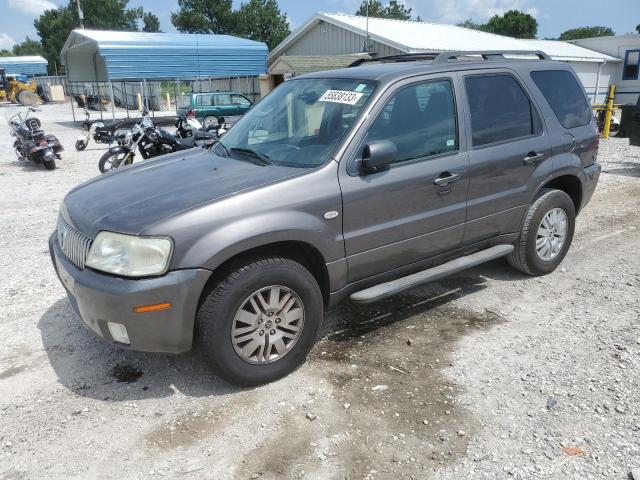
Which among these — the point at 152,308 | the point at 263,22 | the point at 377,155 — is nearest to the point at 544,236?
the point at 377,155

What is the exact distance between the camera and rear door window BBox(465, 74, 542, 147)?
402cm

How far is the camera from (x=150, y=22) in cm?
9006

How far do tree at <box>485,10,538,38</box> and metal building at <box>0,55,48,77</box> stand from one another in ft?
190

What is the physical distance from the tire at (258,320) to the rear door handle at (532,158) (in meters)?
2.18

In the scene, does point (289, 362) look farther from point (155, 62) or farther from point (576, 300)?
point (155, 62)

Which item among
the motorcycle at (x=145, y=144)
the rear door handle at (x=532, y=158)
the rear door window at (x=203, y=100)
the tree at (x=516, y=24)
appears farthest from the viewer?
the tree at (x=516, y=24)

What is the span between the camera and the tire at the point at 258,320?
299 cm

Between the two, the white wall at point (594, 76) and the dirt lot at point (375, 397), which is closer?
the dirt lot at point (375, 397)

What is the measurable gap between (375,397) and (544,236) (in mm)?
2528

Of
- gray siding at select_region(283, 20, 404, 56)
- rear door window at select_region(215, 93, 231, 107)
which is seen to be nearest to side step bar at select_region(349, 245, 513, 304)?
gray siding at select_region(283, 20, 404, 56)

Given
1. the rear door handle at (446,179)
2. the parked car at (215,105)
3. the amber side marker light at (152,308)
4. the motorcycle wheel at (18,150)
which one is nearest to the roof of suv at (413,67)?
the rear door handle at (446,179)

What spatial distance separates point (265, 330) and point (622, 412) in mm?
2118

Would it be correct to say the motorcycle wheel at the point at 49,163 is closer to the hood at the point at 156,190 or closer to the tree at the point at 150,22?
the hood at the point at 156,190

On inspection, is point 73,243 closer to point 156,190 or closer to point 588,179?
point 156,190
